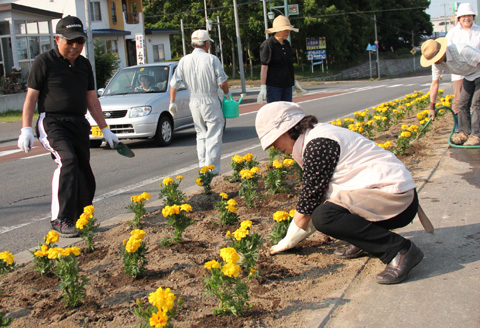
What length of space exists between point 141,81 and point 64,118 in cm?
694

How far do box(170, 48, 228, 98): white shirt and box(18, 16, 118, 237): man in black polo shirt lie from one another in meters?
1.76

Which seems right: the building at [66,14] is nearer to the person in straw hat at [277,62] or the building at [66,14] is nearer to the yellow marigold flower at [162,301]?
the person in straw hat at [277,62]

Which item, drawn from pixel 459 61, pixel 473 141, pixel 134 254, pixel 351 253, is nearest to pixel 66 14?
pixel 473 141

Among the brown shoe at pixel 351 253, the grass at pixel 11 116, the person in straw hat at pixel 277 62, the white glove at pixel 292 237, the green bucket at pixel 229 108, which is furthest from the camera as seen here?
the grass at pixel 11 116

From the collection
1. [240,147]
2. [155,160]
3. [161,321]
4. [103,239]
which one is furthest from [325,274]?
[240,147]

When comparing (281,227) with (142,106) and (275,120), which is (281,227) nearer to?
(275,120)

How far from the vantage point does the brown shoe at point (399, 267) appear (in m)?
3.49

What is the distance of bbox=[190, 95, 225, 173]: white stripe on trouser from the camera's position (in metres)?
6.89

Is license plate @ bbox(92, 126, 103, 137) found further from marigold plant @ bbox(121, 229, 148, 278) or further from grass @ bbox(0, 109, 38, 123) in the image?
grass @ bbox(0, 109, 38, 123)

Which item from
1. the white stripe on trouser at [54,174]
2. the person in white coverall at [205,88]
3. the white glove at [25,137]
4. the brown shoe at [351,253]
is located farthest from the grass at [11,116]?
the brown shoe at [351,253]

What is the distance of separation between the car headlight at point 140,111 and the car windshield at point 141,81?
84 cm

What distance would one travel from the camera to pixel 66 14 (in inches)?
1442

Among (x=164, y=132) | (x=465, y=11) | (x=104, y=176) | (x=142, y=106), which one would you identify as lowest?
(x=104, y=176)

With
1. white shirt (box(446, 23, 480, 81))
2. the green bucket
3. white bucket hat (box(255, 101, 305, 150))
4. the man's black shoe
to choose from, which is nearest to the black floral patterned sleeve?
white bucket hat (box(255, 101, 305, 150))
